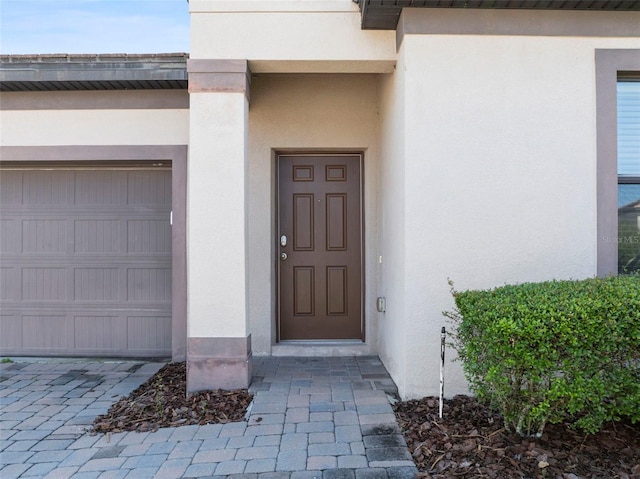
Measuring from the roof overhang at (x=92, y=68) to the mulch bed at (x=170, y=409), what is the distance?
3058mm

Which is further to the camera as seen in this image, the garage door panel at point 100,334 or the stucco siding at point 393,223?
the garage door panel at point 100,334

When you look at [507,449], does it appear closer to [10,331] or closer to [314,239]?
[314,239]

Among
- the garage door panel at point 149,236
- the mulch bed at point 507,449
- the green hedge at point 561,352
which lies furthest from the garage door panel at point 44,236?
the green hedge at point 561,352

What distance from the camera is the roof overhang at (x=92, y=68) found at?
4.40m

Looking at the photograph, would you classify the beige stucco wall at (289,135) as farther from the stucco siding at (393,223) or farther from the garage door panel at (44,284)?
the garage door panel at (44,284)

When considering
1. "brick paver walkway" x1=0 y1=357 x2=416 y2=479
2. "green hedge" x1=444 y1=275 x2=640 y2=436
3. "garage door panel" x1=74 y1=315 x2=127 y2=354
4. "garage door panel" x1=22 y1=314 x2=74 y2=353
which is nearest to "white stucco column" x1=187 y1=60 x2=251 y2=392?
"brick paver walkway" x1=0 y1=357 x2=416 y2=479

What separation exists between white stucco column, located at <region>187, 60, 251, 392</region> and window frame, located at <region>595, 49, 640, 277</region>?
116 inches

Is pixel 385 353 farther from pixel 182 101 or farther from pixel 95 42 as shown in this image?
pixel 95 42

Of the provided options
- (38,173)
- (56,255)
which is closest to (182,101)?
(38,173)

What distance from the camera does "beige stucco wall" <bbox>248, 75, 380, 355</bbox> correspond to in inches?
187

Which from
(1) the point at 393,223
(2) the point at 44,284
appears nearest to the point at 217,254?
(1) the point at 393,223

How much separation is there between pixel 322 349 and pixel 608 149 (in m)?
3.25

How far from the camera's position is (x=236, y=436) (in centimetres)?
296

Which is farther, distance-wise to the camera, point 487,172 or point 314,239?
point 314,239
